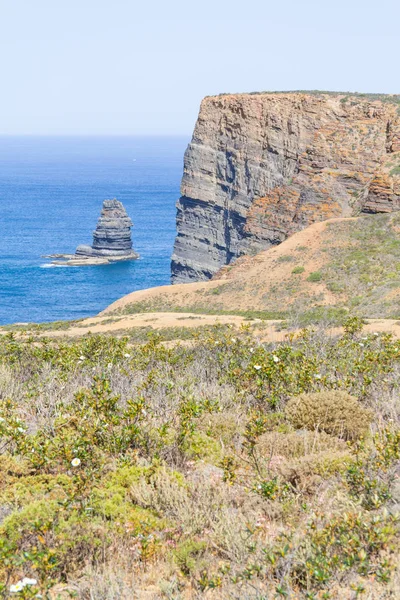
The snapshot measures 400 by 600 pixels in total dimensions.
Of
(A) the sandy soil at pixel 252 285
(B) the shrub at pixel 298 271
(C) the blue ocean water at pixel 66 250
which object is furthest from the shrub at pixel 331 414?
(C) the blue ocean water at pixel 66 250

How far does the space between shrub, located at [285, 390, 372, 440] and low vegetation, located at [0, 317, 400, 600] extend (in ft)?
0.07

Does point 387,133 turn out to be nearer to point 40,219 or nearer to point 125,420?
point 125,420

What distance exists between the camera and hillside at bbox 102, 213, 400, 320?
148 ft

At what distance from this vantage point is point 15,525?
7012 mm

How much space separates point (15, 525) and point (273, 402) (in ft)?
17.7

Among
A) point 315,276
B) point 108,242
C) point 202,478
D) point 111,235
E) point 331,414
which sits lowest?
point 108,242

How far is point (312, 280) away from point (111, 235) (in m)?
56.1

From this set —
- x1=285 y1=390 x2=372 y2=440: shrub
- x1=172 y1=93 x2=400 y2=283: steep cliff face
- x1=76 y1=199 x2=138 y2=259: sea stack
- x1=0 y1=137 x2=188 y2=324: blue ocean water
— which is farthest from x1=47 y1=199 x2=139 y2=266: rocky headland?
x1=285 y1=390 x2=372 y2=440: shrub

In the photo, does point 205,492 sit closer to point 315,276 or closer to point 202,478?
point 202,478

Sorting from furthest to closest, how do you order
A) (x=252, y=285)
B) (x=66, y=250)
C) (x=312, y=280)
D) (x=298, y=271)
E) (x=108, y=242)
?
(x=66, y=250) → (x=108, y=242) → (x=252, y=285) → (x=298, y=271) → (x=312, y=280)

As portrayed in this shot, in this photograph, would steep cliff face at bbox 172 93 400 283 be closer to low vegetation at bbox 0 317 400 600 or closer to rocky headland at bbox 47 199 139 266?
rocky headland at bbox 47 199 139 266

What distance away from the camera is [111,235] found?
331ft

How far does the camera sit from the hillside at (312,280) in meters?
45.1

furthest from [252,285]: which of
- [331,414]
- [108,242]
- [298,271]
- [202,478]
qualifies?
[108,242]
